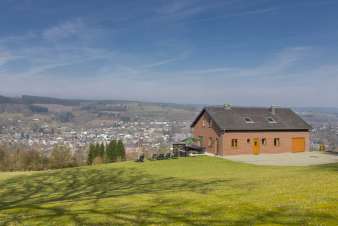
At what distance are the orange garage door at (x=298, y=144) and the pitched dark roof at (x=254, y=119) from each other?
5.56 ft

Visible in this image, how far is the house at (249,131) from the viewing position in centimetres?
5250

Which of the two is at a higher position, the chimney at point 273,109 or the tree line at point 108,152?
the chimney at point 273,109

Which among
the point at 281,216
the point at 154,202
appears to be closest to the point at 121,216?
the point at 154,202

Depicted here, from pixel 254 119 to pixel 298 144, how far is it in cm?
869

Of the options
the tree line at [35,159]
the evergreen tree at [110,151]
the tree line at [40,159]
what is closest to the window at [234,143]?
the tree line at [40,159]

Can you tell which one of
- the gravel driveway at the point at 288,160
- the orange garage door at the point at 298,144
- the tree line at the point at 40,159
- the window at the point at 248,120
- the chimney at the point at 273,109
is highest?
the chimney at the point at 273,109

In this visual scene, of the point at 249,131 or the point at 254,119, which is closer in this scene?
the point at 249,131

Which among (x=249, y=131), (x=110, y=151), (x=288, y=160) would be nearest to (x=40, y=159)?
(x=110, y=151)

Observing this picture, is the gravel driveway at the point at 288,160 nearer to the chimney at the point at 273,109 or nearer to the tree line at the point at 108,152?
the chimney at the point at 273,109

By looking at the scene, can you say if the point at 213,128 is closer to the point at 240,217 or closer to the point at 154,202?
the point at 154,202

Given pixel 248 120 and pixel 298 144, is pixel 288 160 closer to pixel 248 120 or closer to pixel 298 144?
pixel 248 120

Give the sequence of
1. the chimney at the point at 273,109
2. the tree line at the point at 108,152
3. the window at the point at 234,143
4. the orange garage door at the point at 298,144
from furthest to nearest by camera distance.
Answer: the tree line at the point at 108,152 < the chimney at the point at 273,109 < the orange garage door at the point at 298,144 < the window at the point at 234,143

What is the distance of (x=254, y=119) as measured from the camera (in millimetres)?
55750

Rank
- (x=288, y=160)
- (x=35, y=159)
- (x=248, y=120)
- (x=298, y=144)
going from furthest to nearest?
(x=35, y=159)
(x=298, y=144)
(x=248, y=120)
(x=288, y=160)
